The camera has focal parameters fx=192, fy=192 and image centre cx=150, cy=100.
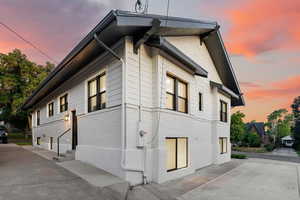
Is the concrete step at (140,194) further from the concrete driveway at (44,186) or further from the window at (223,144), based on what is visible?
the window at (223,144)

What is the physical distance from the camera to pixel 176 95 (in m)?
8.02

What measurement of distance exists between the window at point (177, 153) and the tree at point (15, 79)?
798 inches

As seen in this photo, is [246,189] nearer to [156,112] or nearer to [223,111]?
[156,112]

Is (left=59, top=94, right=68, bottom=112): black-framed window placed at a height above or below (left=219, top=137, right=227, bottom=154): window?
above

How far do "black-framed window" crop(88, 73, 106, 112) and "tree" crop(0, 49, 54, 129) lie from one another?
17.1 metres

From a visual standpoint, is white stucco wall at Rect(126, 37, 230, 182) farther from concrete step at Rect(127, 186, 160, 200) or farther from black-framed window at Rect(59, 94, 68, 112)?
black-framed window at Rect(59, 94, 68, 112)

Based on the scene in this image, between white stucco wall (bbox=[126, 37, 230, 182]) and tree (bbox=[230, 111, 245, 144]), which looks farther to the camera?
tree (bbox=[230, 111, 245, 144])

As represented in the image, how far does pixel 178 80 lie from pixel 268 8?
6.86 m

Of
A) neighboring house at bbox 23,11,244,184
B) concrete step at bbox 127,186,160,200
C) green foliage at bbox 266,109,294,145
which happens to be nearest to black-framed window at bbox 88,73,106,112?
neighboring house at bbox 23,11,244,184

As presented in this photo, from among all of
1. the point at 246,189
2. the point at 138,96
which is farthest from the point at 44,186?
the point at 246,189

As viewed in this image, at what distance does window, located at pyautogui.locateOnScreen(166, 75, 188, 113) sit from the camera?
7.73m

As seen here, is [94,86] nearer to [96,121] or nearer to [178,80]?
[96,121]

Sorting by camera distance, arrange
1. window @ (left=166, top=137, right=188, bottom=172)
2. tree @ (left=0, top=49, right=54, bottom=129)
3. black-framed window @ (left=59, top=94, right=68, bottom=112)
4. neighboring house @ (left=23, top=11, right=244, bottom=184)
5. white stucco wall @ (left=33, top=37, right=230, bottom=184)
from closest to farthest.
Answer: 1. neighboring house @ (left=23, top=11, right=244, bottom=184)
2. white stucco wall @ (left=33, top=37, right=230, bottom=184)
3. window @ (left=166, top=137, right=188, bottom=172)
4. black-framed window @ (left=59, top=94, right=68, bottom=112)
5. tree @ (left=0, top=49, right=54, bottom=129)

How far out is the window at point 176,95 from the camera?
773 centimetres
